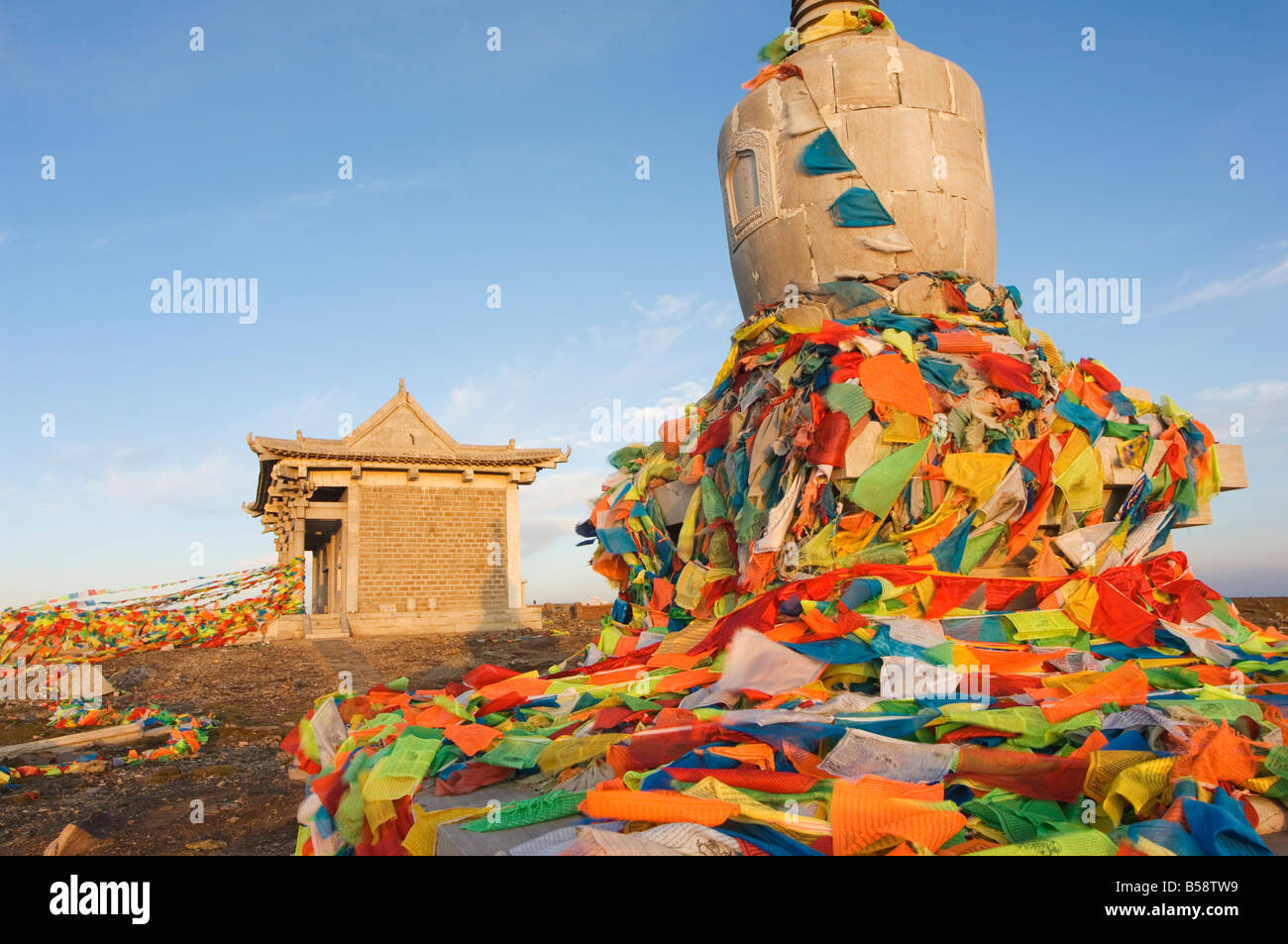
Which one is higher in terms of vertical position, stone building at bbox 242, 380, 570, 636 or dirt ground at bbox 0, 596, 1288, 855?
stone building at bbox 242, 380, 570, 636

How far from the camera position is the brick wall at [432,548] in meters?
18.1

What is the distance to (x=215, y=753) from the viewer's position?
7566mm

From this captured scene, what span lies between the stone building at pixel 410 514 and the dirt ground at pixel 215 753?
3188mm

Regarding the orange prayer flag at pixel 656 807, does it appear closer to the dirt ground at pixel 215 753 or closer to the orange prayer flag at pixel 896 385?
the orange prayer flag at pixel 896 385

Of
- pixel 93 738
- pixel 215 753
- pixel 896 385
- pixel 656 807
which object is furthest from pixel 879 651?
pixel 93 738

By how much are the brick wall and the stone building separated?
2 centimetres

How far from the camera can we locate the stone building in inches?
700

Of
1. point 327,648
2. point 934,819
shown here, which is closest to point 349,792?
point 934,819

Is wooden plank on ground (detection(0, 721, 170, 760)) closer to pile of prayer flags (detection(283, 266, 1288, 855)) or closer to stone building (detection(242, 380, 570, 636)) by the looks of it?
pile of prayer flags (detection(283, 266, 1288, 855))

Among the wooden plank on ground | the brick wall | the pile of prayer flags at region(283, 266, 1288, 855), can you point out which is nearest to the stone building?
the brick wall

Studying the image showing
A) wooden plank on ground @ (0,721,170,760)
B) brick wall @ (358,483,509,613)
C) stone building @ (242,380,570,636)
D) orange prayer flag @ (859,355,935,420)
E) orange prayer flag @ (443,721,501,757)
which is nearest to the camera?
orange prayer flag @ (443,721,501,757)

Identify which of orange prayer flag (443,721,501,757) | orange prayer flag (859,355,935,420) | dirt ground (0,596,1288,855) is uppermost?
orange prayer flag (859,355,935,420)
